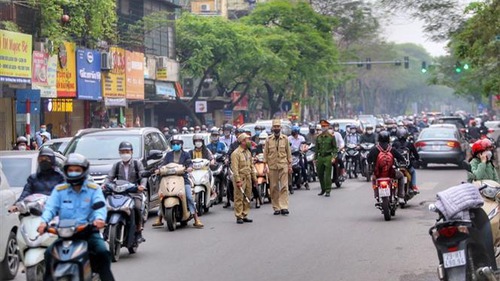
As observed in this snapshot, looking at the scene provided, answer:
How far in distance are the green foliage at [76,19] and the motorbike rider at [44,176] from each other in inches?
922

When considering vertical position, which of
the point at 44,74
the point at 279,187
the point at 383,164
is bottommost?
the point at 279,187

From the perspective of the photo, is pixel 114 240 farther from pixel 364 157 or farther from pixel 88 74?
pixel 88 74

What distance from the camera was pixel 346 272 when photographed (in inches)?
488

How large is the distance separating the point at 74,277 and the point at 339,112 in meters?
101

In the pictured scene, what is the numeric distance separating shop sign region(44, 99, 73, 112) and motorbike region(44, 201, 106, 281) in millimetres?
28083

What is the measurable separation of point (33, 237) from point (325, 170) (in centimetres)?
1388

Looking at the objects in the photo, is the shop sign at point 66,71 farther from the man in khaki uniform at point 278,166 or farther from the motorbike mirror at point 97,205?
the motorbike mirror at point 97,205

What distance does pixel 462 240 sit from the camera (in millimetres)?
9156

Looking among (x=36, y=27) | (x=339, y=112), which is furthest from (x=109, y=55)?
(x=339, y=112)

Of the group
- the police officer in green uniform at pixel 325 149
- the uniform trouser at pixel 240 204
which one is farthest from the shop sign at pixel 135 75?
the uniform trouser at pixel 240 204

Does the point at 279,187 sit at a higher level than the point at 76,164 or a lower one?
lower

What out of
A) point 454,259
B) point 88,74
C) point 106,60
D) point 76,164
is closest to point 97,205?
point 76,164

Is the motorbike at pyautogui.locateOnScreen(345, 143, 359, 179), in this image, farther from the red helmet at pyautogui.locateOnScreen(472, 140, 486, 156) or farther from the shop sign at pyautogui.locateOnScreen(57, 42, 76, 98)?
the red helmet at pyautogui.locateOnScreen(472, 140, 486, 156)

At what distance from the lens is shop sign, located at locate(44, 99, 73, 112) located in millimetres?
36750
